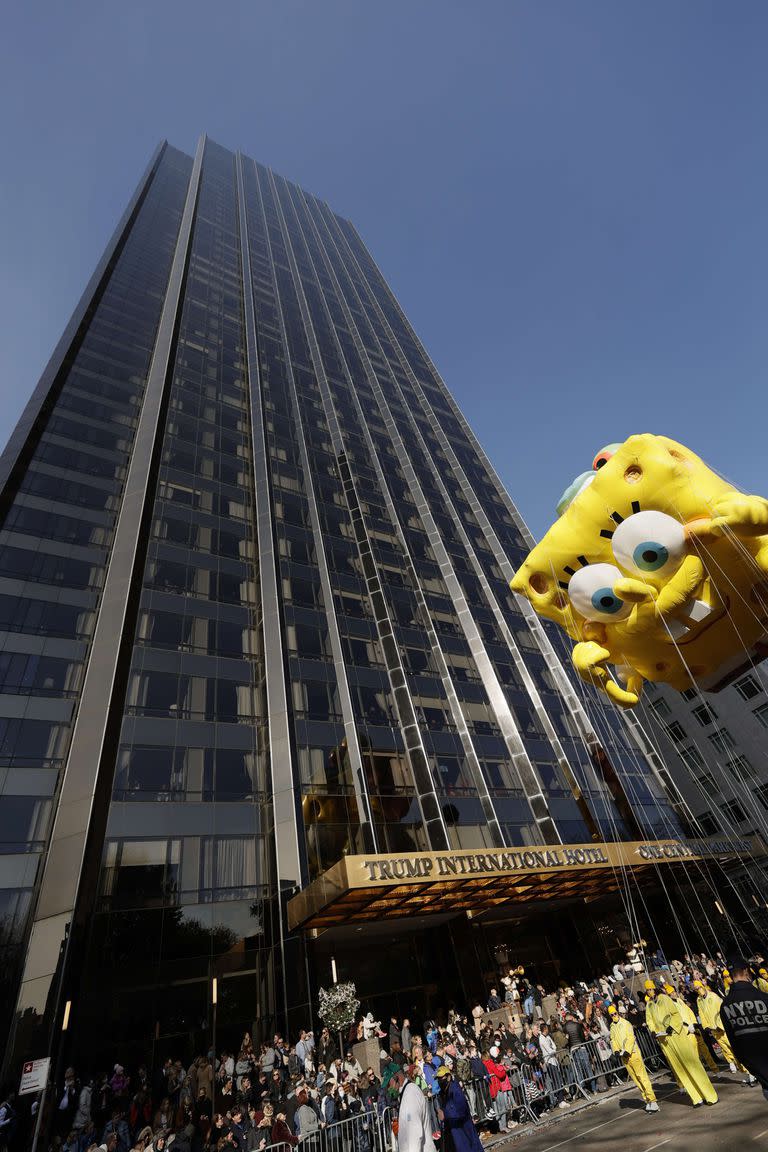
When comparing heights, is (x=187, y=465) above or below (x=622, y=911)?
above

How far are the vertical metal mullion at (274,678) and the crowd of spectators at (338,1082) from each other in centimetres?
325

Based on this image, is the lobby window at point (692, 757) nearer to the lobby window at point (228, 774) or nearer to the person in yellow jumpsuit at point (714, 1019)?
the lobby window at point (228, 774)

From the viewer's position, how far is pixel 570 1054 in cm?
1321

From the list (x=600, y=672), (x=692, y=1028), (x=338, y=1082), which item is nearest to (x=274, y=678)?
(x=338, y=1082)

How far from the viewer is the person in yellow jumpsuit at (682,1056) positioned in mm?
9547

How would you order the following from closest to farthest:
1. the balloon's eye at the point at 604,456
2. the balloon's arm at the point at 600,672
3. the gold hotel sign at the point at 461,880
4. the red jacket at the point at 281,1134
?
the balloon's arm at the point at 600,672
the balloon's eye at the point at 604,456
the red jacket at the point at 281,1134
the gold hotel sign at the point at 461,880

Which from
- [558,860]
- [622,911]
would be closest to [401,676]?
[558,860]

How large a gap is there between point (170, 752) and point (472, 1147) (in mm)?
18494

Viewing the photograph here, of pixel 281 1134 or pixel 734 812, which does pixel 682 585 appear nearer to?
pixel 281 1134

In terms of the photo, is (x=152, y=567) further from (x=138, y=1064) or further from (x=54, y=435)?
(x=138, y=1064)

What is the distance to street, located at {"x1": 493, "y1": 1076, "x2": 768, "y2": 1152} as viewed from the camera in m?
7.35

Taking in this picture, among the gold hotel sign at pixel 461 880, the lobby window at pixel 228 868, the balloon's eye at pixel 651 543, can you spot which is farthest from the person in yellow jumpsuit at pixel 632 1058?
the lobby window at pixel 228 868

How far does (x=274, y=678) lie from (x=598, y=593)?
21420mm

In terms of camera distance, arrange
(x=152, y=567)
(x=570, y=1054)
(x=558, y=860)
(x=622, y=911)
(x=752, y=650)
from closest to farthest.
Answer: (x=752, y=650) < (x=570, y=1054) < (x=558, y=860) < (x=152, y=567) < (x=622, y=911)
